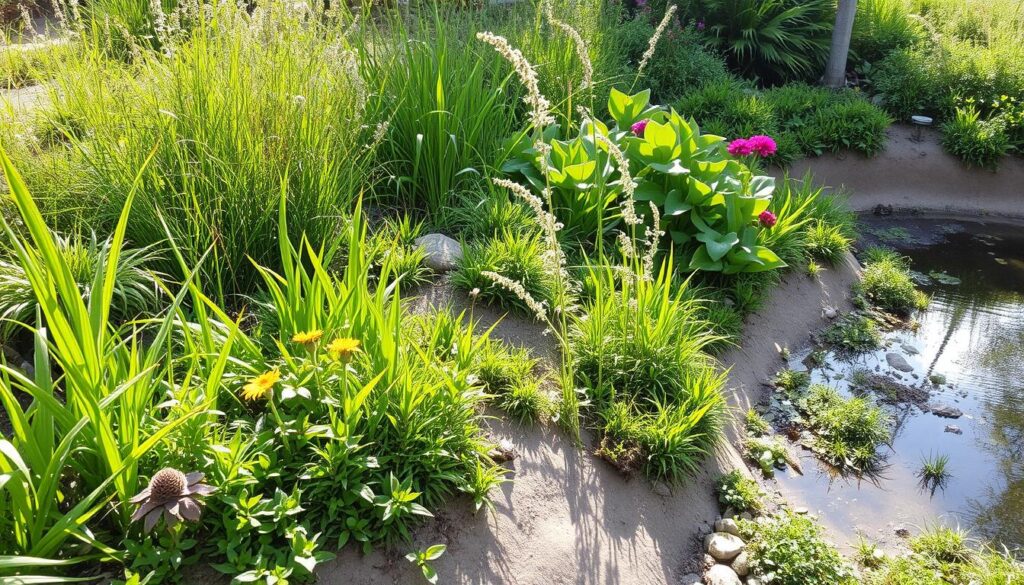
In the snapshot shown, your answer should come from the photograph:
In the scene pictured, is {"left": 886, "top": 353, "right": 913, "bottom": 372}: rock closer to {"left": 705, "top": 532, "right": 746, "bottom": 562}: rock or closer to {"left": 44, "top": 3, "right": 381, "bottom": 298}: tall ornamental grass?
{"left": 705, "top": 532, "right": 746, "bottom": 562}: rock

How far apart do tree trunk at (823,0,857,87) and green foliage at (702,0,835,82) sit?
373mm

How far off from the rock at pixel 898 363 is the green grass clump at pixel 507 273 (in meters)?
2.50

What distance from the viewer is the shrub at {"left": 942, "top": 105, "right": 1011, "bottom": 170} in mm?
7105

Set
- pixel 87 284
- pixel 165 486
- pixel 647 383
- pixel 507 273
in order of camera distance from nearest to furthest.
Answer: pixel 165 486 → pixel 87 284 → pixel 647 383 → pixel 507 273

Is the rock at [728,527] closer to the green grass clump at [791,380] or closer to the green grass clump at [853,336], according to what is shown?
the green grass clump at [791,380]

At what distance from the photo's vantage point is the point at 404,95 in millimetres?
4379

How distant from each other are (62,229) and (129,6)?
4.05 m

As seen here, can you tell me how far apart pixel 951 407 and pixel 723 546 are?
2213 millimetres

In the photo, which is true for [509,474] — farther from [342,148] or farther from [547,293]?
[342,148]

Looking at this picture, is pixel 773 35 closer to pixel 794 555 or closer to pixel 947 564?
pixel 947 564

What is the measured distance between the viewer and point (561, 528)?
9.39 ft

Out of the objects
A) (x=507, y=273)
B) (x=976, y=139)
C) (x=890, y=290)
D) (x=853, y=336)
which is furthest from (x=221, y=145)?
(x=976, y=139)

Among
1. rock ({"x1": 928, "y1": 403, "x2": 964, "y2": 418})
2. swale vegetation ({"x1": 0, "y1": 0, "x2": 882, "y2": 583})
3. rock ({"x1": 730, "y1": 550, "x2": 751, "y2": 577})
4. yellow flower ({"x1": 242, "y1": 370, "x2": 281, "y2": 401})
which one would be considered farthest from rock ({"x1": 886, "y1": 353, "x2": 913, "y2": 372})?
yellow flower ({"x1": 242, "y1": 370, "x2": 281, "y2": 401})

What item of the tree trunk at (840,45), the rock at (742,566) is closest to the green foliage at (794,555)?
the rock at (742,566)
